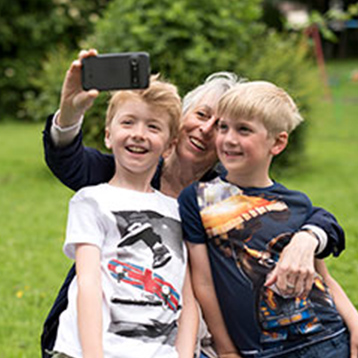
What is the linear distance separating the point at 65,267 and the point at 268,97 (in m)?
3.43

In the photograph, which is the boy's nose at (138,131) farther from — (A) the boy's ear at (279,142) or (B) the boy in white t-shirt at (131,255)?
(A) the boy's ear at (279,142)

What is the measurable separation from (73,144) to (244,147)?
1.98 ft

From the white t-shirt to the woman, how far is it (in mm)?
171

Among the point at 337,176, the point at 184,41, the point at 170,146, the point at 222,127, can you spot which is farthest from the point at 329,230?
the point at 337,176

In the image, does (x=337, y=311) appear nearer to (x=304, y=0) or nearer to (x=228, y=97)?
(x=228, y=97)

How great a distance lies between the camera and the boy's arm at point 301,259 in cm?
230

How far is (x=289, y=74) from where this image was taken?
30.2 ft

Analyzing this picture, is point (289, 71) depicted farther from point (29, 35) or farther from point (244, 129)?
point (29, 35)

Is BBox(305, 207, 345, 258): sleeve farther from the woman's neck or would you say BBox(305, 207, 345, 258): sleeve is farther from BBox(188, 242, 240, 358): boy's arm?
the woman's neck

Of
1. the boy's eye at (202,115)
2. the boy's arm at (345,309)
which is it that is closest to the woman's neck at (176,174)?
the boy's eye at (202,115)

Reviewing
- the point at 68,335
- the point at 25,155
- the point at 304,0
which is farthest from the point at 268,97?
the point at 304,0

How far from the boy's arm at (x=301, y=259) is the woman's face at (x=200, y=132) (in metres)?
0.58

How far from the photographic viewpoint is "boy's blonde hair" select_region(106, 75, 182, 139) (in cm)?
237

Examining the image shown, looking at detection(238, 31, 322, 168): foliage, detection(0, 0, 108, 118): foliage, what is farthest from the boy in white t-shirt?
detection(0, 0, 108, 118): foliage
